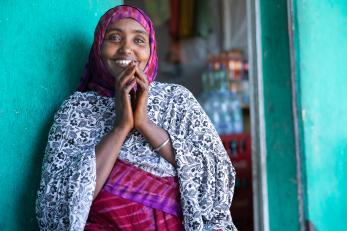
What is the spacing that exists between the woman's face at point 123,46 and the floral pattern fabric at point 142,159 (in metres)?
0.17

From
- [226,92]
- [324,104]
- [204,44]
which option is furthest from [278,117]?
[204,44]

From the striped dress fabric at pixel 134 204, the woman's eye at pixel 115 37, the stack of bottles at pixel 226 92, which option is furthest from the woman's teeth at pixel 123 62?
the stack of bottles at pixel 226 92

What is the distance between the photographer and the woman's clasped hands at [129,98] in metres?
2.01

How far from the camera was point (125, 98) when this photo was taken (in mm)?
2008

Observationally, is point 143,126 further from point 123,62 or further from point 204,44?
point 204,44

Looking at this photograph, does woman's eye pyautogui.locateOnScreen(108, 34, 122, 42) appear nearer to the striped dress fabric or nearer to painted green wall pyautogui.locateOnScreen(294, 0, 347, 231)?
the striped dress fabric

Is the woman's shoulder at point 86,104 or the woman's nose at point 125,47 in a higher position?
the woman's nose at point 125,47

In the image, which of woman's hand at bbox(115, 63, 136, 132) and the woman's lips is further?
the woman's lips

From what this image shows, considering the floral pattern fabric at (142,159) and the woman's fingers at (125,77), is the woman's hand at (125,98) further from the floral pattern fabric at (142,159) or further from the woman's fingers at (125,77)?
the floral pattern fabric at (142,159)

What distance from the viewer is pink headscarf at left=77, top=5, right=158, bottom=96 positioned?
2.25 m

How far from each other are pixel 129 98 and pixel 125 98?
21mm

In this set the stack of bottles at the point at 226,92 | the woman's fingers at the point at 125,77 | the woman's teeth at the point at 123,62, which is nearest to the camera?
the woman's fingers at the point at 125,77

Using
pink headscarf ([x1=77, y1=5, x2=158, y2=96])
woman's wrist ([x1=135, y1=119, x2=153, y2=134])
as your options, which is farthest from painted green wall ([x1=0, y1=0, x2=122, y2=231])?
woman's wrist ([x1=135, y1=119, x2=153, y2=134])

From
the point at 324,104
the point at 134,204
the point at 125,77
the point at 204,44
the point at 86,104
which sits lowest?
the point at 134,204
